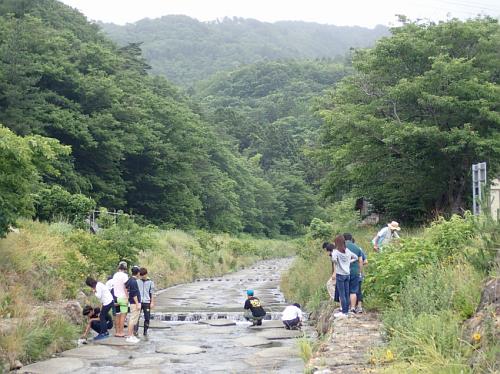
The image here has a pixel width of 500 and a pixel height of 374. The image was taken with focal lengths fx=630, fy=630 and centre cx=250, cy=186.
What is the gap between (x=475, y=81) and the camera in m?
21.8

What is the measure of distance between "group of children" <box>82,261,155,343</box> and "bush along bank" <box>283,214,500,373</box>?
14.7 feet

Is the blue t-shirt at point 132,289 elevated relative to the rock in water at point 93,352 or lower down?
elevated

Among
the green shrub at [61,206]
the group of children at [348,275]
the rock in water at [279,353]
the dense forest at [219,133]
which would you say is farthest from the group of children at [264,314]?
the green shrub at [61,206]

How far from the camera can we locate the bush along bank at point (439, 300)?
25.0ft

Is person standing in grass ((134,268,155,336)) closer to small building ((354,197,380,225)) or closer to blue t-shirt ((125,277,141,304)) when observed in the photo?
blue t-shirt ((125,277,141,304))

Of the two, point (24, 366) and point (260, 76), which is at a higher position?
point (260, 76)

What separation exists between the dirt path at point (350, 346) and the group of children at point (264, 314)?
3.41 m

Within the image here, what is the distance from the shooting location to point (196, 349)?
46.8 feet

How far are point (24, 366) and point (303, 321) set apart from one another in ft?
26.7

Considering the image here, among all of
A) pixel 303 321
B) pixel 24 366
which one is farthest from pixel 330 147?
pixel 24 366

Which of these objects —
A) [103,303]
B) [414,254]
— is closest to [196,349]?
[103,303]

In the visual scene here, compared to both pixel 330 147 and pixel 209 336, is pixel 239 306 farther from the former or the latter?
pixel 330 147

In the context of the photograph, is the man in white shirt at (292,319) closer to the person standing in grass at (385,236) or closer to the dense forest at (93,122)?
the person standing in grass at (385,236)

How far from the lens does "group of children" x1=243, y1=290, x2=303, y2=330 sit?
16.3m
